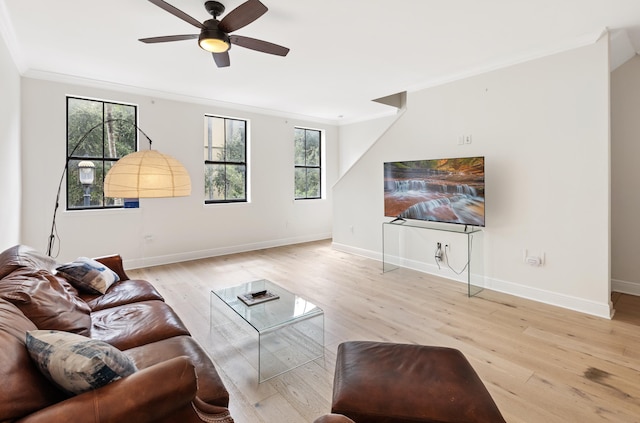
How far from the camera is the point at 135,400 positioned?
1.04 m

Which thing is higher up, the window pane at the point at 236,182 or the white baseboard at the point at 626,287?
the window pane at the point at 236,182

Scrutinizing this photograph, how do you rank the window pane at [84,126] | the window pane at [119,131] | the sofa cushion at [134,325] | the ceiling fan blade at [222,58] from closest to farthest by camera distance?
A: the sofa cushion at [134,325] < the ceiling fan blade at [222,58] < the window pane at [84,126] < the window pane at [119,131]

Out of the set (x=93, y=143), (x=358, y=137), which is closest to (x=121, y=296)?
(x=93, y=143)

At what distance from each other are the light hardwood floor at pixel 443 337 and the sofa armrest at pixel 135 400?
2.76 ft

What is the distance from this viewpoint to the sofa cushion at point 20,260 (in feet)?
5.95

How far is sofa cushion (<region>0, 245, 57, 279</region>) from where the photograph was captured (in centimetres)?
181

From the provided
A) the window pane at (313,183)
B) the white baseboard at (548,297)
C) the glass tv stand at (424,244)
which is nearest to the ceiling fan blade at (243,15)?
the glass tv stand at (424,244)

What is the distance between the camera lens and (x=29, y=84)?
3.94m

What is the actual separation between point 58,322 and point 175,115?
13.3 ft

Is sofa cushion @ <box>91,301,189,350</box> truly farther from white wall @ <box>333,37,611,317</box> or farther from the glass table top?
white wall @ <box>333,37,611,317</box>

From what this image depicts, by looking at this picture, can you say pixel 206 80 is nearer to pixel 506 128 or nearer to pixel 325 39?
pixel 325 39

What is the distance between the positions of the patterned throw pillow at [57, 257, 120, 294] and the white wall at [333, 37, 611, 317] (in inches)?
147

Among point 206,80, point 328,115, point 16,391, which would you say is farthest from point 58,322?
point 328,115

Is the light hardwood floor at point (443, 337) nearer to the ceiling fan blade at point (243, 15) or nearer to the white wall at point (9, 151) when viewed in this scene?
the white wall at point (9, 151)
